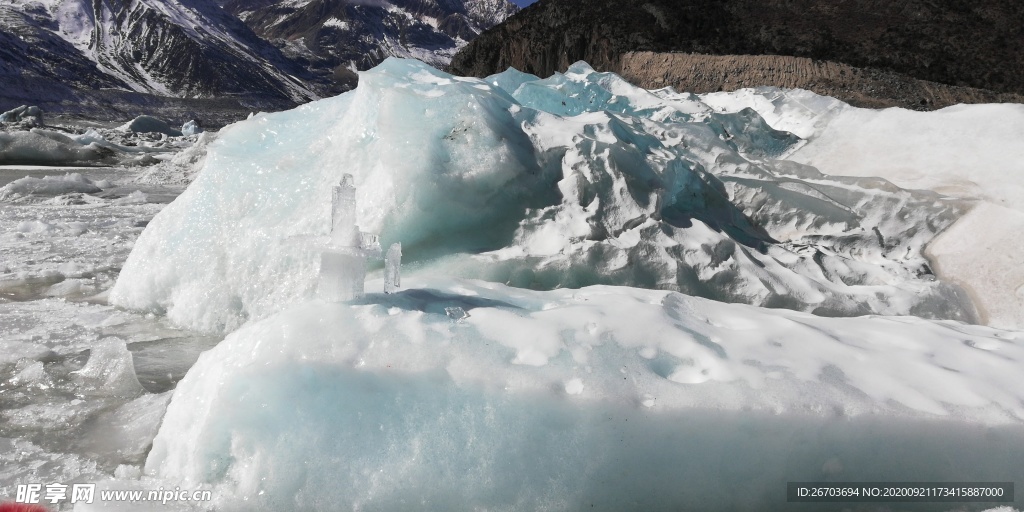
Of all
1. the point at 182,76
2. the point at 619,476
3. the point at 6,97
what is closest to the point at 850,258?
the point at 619,476

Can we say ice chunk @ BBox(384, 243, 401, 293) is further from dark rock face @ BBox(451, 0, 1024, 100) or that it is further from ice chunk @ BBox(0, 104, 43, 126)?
ice chunk @ BBox(0, 104, 43, 126)

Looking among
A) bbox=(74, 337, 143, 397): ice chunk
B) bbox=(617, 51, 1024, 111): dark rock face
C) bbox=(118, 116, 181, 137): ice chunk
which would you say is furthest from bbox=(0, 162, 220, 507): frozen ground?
bbox=(118, 116, 181, 137): ice chunk

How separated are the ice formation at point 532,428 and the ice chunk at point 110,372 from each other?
27.6 inches

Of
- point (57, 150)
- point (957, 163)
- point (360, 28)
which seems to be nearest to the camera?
point (957, 163)

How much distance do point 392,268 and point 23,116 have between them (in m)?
23.7

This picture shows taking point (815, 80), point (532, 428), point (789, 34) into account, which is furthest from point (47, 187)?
point (789, 34)

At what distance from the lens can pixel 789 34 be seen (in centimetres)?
1587

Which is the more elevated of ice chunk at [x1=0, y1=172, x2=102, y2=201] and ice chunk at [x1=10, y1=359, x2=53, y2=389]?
ice chunk at [x1=10, y1=359, x2=53, y2=389]

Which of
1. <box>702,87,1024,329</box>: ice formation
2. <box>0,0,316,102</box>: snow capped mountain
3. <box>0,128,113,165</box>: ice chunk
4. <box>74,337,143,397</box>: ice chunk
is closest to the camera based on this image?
<box>74,337,143,397</box>: ice chunk

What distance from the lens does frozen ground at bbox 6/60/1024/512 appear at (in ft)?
5.16

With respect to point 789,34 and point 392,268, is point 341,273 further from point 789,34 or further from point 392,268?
point 789,34

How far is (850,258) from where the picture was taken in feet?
11.6

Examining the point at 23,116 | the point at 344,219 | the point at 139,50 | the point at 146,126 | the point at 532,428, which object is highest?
the point at 139,50

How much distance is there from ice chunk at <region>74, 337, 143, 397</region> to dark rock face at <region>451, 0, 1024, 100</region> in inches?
533
